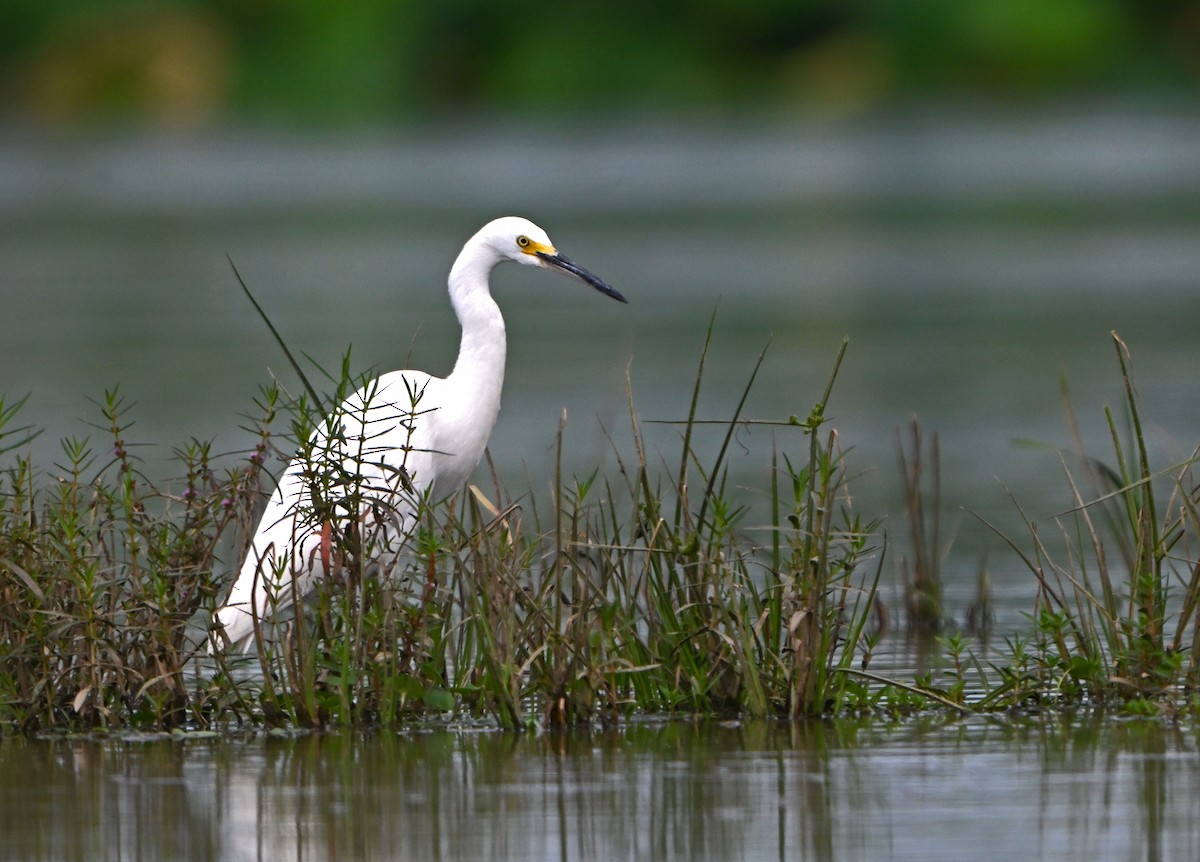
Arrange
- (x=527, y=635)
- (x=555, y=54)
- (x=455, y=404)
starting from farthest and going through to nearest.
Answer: (x=555, y=54) → (x=455, y=404) → (x=527, y=635)

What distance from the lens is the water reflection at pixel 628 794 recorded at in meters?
3.88

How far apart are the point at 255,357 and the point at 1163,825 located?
12339mm

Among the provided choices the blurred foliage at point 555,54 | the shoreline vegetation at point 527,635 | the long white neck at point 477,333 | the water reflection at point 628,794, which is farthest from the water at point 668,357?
the blurred foliage at point 555,54

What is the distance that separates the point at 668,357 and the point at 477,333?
28.6 feet

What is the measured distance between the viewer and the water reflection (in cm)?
388

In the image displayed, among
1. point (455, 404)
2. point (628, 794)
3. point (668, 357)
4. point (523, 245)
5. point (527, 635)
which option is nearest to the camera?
point (628, 794)

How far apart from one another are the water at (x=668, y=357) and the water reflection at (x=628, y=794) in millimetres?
12

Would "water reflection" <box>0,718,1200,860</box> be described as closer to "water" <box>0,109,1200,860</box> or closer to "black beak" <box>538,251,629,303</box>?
"water" <box>0,109,1200,860</box>

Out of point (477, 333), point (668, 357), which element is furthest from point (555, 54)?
point (477, 333)

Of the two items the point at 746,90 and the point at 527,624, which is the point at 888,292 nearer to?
the point at 527,624

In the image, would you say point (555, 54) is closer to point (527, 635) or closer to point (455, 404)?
point (455, 404)

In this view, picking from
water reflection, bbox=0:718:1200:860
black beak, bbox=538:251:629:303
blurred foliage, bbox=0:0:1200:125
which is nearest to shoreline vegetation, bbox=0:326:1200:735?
water reflection, bbox=0:718:1200:860

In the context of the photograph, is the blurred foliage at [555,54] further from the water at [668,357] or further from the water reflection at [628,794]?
the water reflection at [628,794]

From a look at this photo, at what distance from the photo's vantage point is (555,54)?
220ft
